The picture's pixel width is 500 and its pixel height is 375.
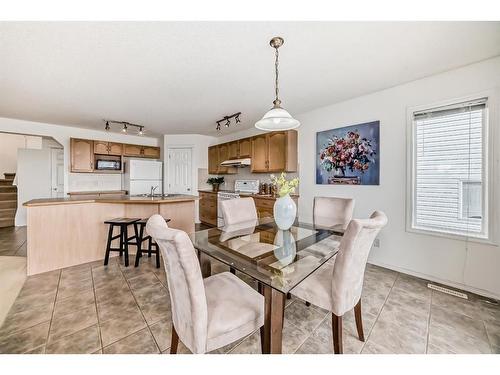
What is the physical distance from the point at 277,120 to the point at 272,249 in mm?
1082

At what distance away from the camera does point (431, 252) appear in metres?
2.38

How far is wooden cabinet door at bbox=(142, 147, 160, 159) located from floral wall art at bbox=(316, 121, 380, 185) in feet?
14.3

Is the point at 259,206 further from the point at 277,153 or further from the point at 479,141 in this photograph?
the point at 479,141

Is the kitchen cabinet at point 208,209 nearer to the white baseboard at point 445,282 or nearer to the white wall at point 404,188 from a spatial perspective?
the white wall at point 404,188

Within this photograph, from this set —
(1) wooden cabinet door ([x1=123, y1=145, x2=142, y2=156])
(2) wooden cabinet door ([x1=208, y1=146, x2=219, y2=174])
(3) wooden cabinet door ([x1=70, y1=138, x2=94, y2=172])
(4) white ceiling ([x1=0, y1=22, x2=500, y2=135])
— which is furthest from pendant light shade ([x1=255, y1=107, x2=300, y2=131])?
(3) wooden cabinet door ([x1=70, y1=138, x2=94, y2=172])

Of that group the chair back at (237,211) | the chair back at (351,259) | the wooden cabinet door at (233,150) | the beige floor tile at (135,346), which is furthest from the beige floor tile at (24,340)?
the wooden cabinet door at (233,150)

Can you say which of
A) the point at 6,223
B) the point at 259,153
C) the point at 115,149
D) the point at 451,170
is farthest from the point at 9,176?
the point at 451,170

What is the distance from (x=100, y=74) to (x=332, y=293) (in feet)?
10.2

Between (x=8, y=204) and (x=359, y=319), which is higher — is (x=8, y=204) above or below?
above

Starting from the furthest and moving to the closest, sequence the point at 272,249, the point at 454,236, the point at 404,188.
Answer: the point at 404,188 < the point at 454,236 < the point at 272,249

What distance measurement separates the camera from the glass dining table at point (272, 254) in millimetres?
1047

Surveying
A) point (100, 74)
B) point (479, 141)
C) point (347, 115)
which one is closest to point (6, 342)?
point (100, 74)

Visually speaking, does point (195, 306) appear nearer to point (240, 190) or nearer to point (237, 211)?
point (237, 211)

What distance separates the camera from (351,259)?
1.22m
